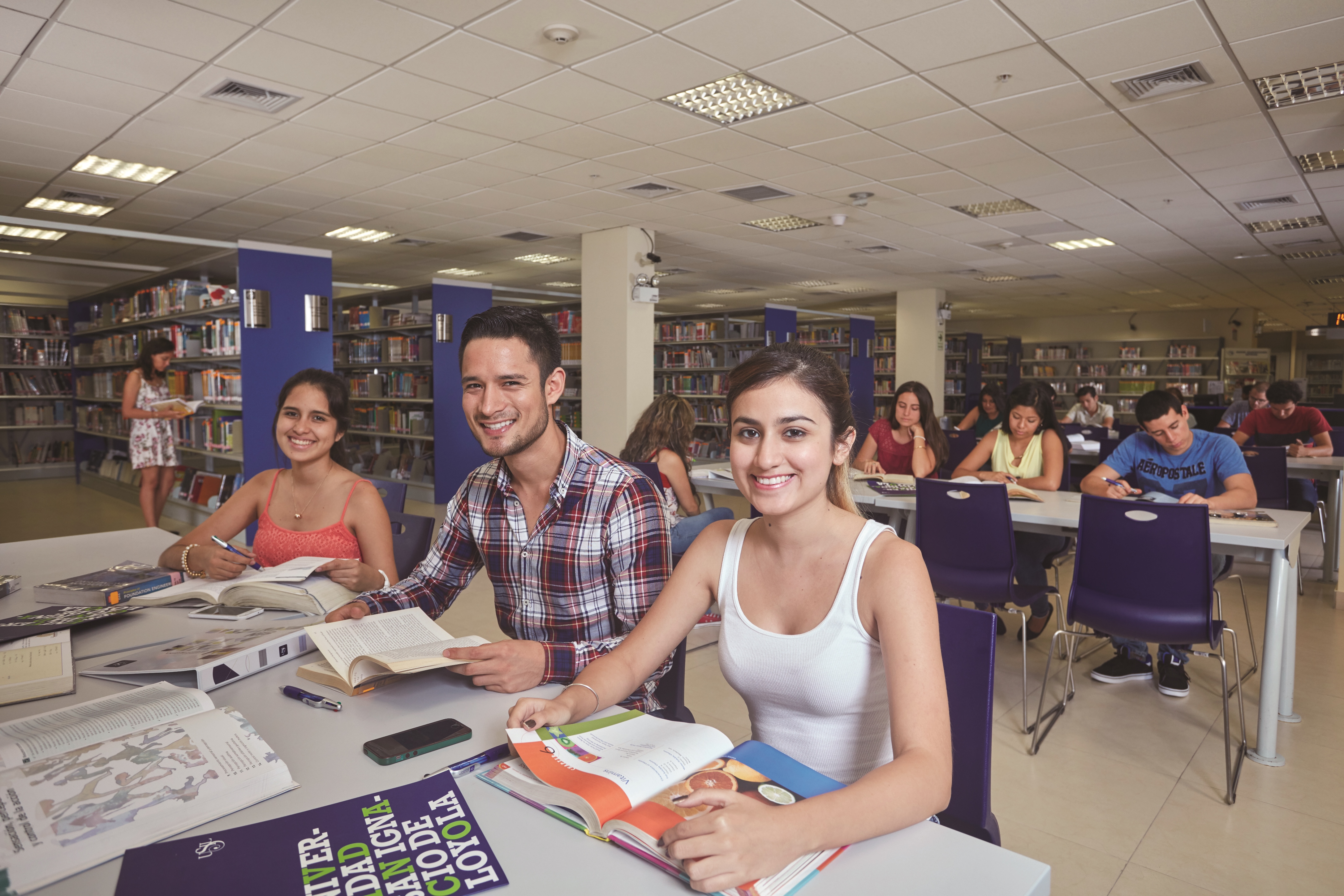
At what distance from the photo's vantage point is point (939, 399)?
11.2 metres

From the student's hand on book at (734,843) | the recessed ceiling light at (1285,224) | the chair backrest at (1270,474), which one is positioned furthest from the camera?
the recessed ceiling light at (1285,224)

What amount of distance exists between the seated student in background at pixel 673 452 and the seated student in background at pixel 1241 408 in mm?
6913

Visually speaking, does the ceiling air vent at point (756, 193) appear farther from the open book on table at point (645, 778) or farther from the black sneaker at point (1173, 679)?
the open book on table at point (645, 778)

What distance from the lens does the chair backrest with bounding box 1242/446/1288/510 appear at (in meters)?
4.61

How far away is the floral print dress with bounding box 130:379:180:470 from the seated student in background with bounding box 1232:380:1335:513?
333 inches

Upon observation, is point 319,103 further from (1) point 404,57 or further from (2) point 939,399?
(2) point 939,399

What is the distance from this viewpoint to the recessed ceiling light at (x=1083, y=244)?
24.8ft

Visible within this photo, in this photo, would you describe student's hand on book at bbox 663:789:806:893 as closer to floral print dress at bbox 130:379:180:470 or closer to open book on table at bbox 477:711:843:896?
open book on table at bbox 477:711:843:896

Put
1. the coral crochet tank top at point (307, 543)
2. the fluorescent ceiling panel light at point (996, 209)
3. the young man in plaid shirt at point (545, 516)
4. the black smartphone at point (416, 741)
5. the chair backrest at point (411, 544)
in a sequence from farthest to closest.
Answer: the fluorescent ceiling panel light at point (996, 209)
the chair backrest at point (411, 544)
the coral crochet tank top at point (307, 543)
the young man in plaid shirt at point (545, 516)
the black smartphone at point (416, 741)

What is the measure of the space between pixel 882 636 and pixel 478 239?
739cm

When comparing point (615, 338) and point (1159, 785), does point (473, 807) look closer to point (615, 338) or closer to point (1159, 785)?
point (1159, 785)

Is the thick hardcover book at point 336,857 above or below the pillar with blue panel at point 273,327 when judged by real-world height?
below

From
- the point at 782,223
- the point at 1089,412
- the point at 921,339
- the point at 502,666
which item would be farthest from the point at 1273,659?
the point at 921,339

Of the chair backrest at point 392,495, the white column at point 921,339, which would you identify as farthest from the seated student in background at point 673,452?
the white column at point 921,339
